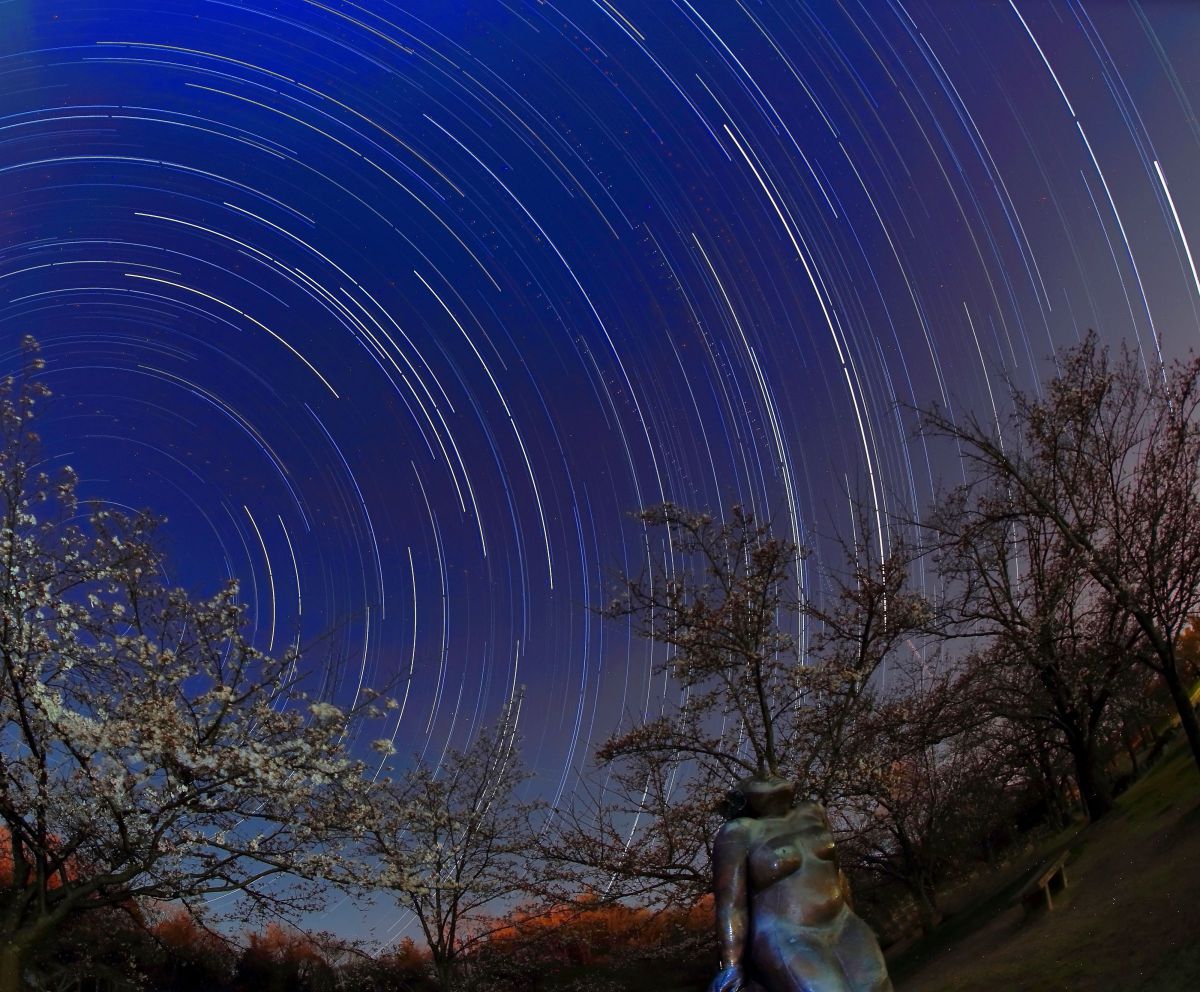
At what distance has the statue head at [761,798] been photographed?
5523 millimetres

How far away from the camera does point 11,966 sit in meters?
11.5

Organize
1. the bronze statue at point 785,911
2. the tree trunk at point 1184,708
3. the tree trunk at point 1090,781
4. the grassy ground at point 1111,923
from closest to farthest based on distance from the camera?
1. the bronze statue at point 785,911
2. the grassy ground at point 1111,923
3. the tree trunk at point 1184,708
4. the tree trunk at point 1090,781

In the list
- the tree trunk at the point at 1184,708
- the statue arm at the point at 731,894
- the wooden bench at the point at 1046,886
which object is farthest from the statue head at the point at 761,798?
the wooden bench at the point at 1046,886

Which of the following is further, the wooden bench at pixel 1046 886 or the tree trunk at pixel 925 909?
the tree trunk at pixel 925 909

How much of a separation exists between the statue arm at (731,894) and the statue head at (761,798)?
237 millimetres

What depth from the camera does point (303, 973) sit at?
28875 millimetres

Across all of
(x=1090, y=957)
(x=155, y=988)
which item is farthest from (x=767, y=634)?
(x=155, y=988)

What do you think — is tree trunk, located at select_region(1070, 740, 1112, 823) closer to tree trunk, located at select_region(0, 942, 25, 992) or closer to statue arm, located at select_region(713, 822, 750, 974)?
statue arm, located at select_region(713, 822, 750, 974)

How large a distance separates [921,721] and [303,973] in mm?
23674

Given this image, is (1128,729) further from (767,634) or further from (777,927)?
(777,927)

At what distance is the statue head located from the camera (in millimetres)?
5523

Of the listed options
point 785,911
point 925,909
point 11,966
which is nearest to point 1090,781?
point 925,909

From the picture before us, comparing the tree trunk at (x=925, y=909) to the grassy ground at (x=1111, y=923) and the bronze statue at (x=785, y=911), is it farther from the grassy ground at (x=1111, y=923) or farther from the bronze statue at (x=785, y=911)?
the bronze statue at (x=785, y=911)

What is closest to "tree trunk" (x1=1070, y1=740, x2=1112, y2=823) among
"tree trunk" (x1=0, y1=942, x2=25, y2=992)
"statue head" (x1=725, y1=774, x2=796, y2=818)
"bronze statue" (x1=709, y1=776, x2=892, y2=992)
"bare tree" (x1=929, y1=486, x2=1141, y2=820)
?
"bare tree" (x1=929, y1=486, x2=1141, y2=820)
